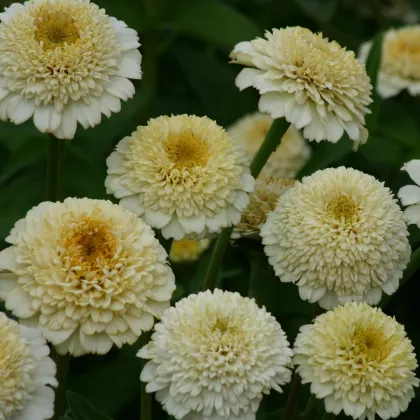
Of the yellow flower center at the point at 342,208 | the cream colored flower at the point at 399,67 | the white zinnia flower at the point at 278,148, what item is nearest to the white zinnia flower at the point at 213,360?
the yellow flower center at the point at 342,208

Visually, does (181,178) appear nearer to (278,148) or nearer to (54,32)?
(54,32)

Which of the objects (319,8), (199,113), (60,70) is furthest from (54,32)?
(319,8)

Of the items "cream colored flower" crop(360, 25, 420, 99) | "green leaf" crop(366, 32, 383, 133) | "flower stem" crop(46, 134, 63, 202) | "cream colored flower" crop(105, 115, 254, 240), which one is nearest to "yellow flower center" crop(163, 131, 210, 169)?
"cream colored flower" crop(105, 115, 254, 240)

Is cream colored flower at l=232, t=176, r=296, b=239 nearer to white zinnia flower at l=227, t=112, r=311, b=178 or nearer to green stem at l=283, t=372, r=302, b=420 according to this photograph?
green stem at l=283, t=372, r=302, b=420

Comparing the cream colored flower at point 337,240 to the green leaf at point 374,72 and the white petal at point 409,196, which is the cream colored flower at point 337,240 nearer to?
the white petal at point 409,196

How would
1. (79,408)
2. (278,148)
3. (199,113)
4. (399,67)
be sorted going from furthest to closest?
(199,113) < (399,67) < (278,148) < (79,408)

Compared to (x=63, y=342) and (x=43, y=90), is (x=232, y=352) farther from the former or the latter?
(x=43, y=90)

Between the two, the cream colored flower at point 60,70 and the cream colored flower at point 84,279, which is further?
the cream colored flower at point 60,70
